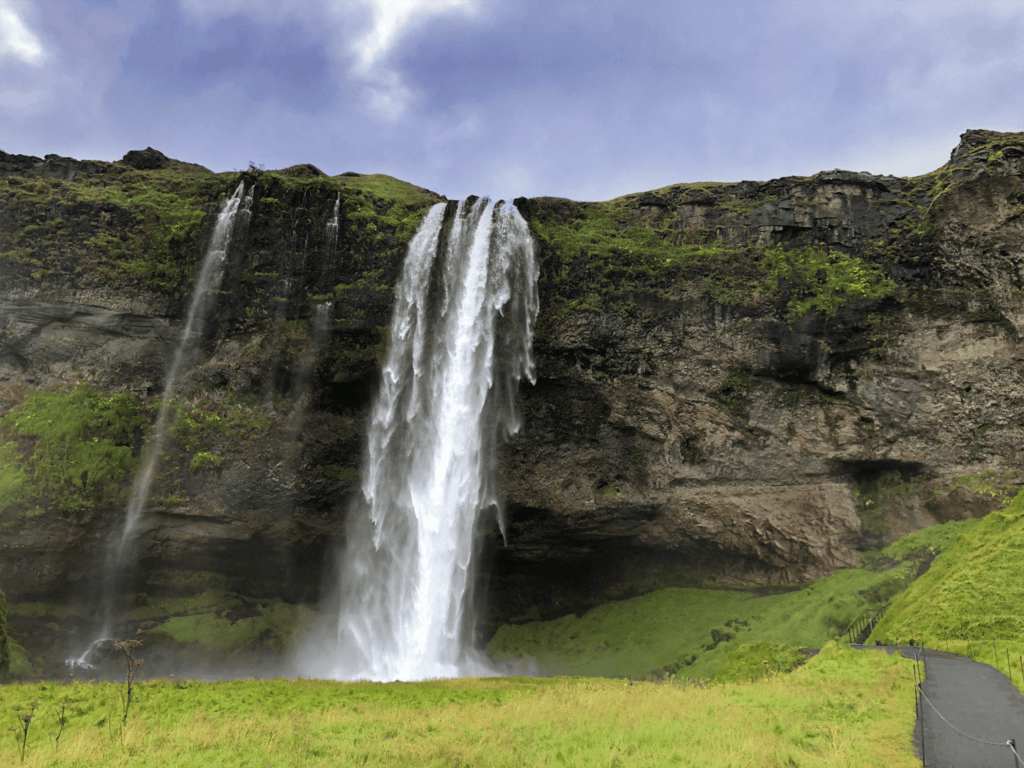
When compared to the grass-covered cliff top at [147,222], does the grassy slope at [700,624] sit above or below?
below

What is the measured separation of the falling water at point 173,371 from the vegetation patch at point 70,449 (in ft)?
2.48

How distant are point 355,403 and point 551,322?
1033cm

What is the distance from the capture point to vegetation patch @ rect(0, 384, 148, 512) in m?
25.6

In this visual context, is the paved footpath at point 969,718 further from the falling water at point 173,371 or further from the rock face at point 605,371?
the falling water at point 173,371

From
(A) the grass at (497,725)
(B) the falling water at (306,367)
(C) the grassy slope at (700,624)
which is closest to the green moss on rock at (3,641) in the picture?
(A) the grass at (497,725)

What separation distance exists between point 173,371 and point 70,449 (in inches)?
211

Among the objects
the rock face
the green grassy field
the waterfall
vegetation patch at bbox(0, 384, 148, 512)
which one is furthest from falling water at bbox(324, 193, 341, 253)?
the green grassy field

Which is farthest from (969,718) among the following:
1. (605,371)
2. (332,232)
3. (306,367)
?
A: (332,232)

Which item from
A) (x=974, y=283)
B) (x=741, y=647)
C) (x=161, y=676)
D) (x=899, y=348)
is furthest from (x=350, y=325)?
(x=974, y=283)

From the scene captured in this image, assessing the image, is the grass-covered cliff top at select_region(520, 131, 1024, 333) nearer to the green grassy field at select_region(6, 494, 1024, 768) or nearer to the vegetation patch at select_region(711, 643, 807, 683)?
the green grassy field at select_region(6, 494, 1024, 768)

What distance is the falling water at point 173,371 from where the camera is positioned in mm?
26953

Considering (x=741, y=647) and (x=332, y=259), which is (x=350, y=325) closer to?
(x=332, y=259)

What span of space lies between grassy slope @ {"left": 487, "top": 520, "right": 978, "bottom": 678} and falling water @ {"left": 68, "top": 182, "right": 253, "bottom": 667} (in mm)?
17598

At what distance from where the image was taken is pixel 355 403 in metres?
29.4
